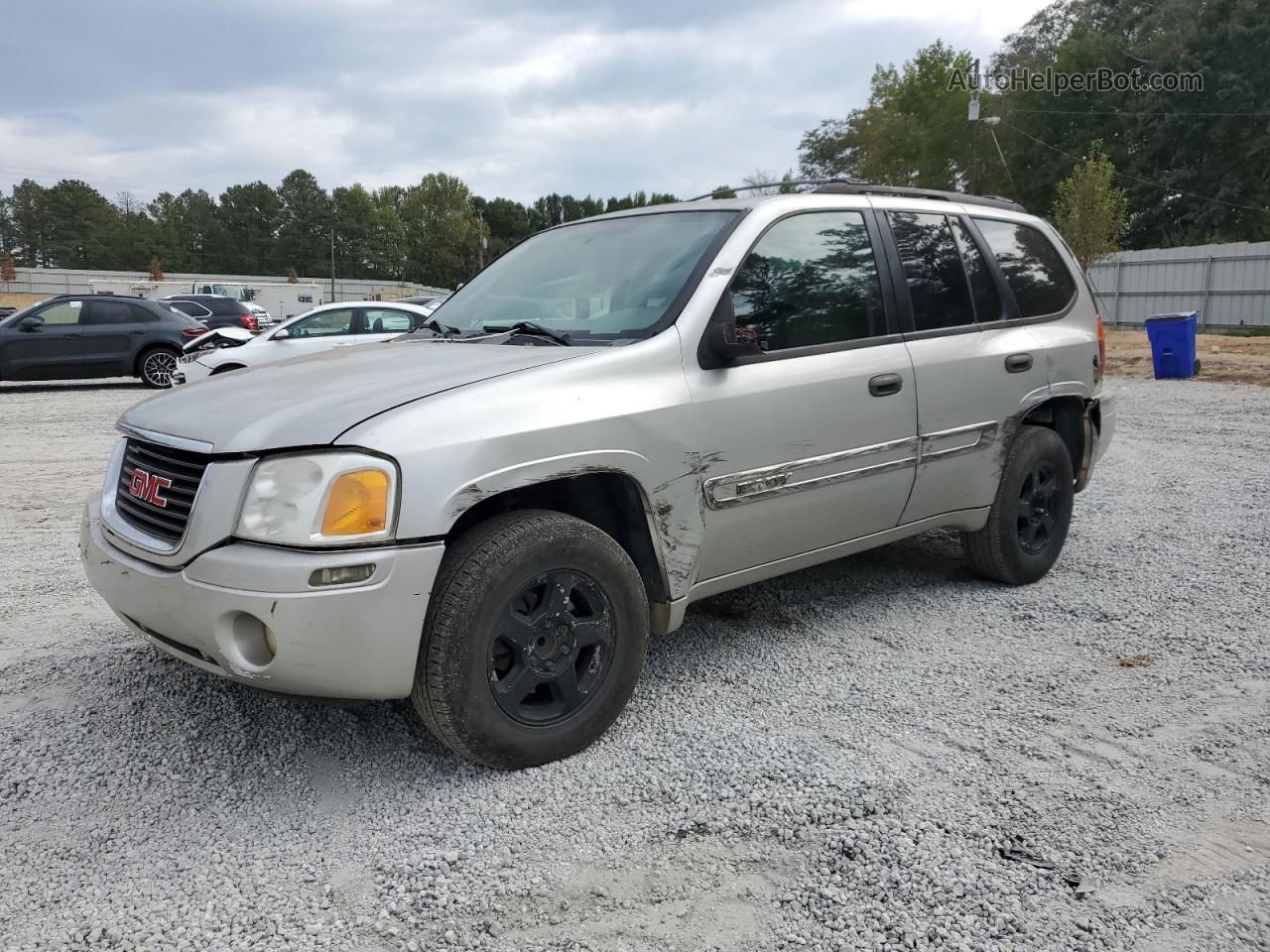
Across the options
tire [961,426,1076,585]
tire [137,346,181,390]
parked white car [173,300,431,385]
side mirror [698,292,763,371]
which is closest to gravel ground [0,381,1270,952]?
tire [961,426,1076,585]

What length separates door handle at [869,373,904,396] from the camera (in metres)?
3.79

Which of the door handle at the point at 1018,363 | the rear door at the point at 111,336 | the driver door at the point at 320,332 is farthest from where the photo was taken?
the rear door at the point at 111,336

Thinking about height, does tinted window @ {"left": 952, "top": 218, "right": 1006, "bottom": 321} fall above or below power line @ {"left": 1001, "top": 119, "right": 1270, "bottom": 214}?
below

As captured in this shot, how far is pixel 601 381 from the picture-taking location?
9.98ft

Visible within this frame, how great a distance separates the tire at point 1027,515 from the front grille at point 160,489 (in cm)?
339

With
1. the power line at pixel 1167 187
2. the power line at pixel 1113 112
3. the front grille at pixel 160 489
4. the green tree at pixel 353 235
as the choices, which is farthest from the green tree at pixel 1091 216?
the green tree at pixel 353 235

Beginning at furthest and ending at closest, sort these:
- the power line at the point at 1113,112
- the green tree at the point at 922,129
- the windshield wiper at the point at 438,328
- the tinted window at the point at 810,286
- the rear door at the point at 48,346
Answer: the green tree at the point at 922,129 < the power line at the point at 1113,112 < the rear door at the point at 48,346 < the windshield wiper at the point at 438,328 < the tinted window at the point at 810,286

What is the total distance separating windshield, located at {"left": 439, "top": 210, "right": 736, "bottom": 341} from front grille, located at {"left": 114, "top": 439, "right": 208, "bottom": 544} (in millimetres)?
1317

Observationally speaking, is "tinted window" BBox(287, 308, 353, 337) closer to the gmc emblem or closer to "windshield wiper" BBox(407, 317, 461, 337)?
"windshield wiper" BBox(407, 317, 461, 337)

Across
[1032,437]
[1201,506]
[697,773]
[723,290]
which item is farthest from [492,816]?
[1201,506]

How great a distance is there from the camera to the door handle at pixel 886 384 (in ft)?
12.4

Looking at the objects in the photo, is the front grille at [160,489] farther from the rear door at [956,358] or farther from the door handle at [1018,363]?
the door handle at [1018,363]

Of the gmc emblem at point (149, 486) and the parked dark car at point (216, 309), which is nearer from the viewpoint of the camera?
the gmc emblem at point (149, 486)

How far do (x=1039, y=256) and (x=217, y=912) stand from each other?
4487 millimetres
